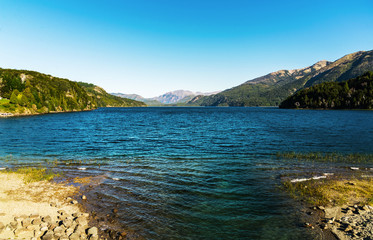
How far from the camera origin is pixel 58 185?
1873cm

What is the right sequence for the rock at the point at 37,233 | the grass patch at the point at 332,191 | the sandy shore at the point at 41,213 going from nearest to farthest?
the rock at the point at 37,233 < the sandy shore at the point at 41,213 < the grass patch at the point at 332,191

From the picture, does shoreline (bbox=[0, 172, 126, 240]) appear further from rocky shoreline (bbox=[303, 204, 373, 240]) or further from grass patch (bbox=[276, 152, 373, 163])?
grass patch (bbox=[276, 152, 373, 163])

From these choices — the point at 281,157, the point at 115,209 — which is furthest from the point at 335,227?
the point at 281,157

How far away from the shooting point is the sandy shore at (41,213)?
10.7 metres

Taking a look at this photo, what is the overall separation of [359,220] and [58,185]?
24.5 metres

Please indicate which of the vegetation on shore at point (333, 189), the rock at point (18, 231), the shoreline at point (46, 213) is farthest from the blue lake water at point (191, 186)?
the rock at point (18, 231)

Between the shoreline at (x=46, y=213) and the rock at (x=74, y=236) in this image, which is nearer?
the rock at (x=74, y=236)

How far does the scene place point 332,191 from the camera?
16891 millimetres

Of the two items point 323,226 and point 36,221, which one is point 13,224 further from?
point 323,226

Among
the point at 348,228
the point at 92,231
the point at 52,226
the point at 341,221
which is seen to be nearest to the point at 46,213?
the point at 52,226

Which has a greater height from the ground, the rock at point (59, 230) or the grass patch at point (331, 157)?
the rock at point (59, 230)

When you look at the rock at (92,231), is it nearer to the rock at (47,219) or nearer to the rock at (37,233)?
the rock at (37,233)

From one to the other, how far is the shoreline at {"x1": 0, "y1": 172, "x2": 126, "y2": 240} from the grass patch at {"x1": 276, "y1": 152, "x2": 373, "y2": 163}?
2776 cm

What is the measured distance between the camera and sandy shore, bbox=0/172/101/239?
35.2 feet
